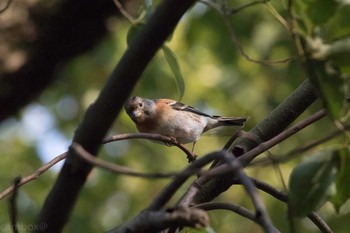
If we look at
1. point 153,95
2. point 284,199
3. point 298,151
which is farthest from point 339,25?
point 153,95

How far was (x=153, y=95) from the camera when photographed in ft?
14.8

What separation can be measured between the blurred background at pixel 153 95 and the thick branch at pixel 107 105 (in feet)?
8.96

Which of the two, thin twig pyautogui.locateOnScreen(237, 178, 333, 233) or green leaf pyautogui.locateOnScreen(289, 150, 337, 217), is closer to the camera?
green leaf pyautogui.locateOnScreen(289, 150, 337, 217)

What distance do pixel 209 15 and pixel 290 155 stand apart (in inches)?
110

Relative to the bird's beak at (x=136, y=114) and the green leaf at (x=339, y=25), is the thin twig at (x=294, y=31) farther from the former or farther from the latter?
the bird's beak at (x=136, y=114)

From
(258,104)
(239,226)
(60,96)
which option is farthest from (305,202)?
(60,96)

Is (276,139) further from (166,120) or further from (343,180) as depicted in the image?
(166,120)

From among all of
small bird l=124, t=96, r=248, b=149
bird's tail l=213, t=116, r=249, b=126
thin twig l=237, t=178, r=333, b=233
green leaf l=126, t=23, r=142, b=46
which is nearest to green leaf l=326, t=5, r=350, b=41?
thin twig l=237, t=178, r=333, b=233

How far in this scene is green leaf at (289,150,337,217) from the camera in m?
0.87

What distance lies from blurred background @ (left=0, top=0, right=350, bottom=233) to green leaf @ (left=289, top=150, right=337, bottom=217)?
267 cm

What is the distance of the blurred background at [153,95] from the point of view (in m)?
3.66

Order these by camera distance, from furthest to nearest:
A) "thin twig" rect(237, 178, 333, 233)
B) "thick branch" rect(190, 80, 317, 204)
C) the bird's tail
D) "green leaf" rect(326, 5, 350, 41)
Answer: the bird's tail < "thick branch" rect(190, 80, 317, 204) < "thin twig" rect(237, 178, 333, 233) < "green leaf" rect(326, 5, 350, 41)

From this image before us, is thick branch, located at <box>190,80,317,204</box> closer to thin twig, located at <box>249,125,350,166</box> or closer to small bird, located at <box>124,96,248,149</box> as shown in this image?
A: thin twig, located at <box>249,125,350,166</box>

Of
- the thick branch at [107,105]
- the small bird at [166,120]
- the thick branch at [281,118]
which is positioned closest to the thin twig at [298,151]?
the thick branch at [107,105]
